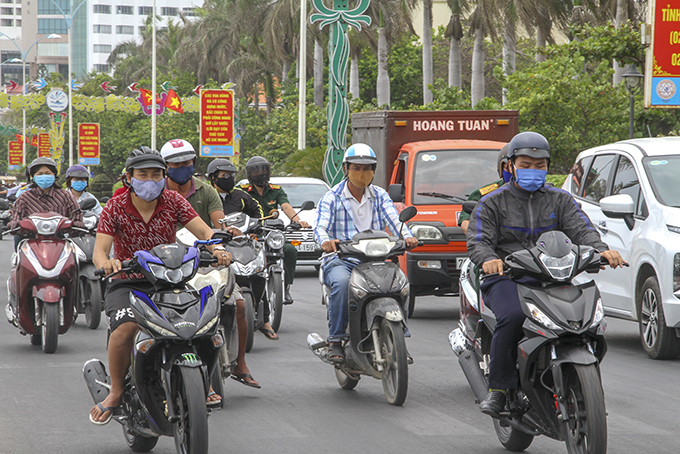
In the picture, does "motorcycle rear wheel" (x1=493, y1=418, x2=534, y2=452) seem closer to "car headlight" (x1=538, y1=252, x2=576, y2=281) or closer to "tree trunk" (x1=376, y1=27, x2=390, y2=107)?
"car headlight" (x1=538, y1=252, x2=576, y2=281)

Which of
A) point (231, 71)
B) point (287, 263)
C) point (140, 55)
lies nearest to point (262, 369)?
point (287, 263)

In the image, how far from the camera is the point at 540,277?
16.6 ft

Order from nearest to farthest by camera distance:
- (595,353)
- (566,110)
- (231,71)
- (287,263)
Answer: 1. (595,353)
2. (287,263)
3. (566,110)
4. (231,71)

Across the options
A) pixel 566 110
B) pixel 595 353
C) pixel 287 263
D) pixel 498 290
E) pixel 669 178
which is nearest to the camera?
pixel 595 353

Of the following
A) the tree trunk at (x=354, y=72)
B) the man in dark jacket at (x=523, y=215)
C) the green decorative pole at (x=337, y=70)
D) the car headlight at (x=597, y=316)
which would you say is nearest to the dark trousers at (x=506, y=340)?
the man in dark jacket at (x=523, y=215)

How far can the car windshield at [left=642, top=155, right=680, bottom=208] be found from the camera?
371 inches

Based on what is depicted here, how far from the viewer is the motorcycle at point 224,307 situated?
6.62 m

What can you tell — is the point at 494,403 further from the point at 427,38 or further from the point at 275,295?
the point at 427,38

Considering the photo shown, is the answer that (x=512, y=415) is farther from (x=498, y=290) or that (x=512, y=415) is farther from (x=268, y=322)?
(x=268, y=322)

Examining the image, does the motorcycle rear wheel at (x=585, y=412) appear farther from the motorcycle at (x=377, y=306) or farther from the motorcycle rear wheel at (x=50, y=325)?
the motorcycle rear wheel at (x=50, y=325)

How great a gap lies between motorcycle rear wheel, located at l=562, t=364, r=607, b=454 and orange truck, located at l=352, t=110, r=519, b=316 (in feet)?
19.8

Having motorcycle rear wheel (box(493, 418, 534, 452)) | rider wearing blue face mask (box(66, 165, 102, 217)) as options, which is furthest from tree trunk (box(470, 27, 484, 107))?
motorcycle rear wheel (box(493, 418, 534, 452))

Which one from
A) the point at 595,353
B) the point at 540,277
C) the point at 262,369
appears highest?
the point at 540,277

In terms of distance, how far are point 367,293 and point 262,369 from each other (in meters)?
2.09
